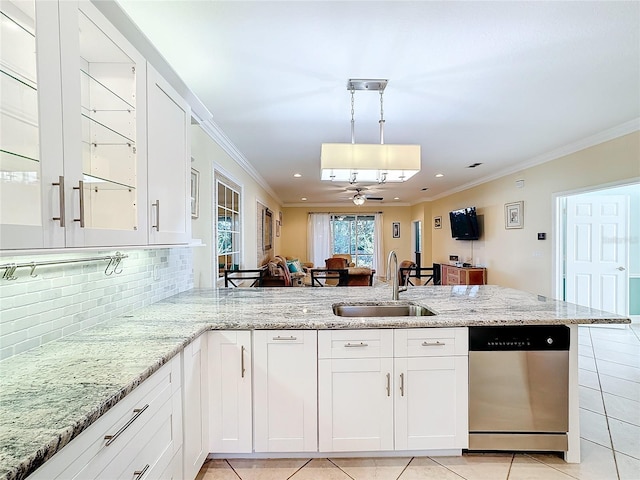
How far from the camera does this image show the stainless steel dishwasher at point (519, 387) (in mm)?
1745

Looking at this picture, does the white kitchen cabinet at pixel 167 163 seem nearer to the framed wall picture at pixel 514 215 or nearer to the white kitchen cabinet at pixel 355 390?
the white kitchen cabinet at pixel 355 390

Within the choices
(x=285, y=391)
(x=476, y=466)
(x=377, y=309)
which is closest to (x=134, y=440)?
(x=285, y=391)

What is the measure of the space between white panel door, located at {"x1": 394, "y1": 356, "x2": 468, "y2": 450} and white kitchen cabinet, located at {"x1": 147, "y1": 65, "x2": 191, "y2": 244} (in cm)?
148

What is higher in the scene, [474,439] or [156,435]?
[156,435]

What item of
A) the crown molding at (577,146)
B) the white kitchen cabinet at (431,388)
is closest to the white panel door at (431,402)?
the white kitchen cabinet at (431,388)

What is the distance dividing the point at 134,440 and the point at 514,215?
19.3ft

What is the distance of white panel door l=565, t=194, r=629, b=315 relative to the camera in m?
4.35

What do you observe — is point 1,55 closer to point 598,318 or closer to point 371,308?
point 371,308

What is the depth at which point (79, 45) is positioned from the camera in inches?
42.4

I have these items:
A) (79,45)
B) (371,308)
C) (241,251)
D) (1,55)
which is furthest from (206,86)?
(241,251)

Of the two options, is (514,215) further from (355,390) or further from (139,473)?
(139,473)

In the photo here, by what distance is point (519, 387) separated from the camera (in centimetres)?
177

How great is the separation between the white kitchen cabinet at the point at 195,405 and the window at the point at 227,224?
6.37 feet

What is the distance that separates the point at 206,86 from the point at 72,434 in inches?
90.0
